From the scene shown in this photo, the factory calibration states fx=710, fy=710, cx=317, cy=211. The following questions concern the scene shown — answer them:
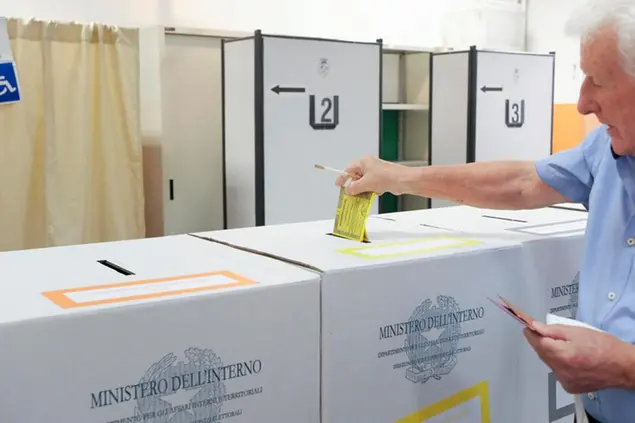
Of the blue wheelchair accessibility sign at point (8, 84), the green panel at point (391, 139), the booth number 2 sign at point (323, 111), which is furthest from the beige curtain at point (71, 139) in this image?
the green panel at point (391, 139)

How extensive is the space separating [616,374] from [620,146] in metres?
0.32

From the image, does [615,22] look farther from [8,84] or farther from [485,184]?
[8,84]

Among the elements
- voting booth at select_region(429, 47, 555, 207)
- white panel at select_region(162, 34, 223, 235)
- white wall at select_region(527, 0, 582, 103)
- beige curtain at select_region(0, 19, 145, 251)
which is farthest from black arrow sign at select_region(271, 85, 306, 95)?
white wall at select_region(527, 0, 582, 103)

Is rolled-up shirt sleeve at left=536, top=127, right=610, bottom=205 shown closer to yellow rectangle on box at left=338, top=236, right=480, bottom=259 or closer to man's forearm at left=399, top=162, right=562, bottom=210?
man's forearm at left=399, top=162, right=562, bottom=210

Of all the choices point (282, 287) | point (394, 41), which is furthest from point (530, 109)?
point (282, 287)

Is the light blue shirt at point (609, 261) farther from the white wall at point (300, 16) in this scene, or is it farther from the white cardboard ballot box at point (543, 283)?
the white wall at point (300, 16)

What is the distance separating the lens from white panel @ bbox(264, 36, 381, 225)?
3.15 meters

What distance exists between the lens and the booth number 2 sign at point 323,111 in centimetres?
326

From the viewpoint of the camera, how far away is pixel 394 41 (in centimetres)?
454

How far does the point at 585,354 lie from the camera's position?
2.87 feet

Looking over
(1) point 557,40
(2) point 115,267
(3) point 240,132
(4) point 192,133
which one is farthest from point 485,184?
(1) point 557,40

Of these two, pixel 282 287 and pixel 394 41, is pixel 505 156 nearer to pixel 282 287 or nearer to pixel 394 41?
pixel 394 41

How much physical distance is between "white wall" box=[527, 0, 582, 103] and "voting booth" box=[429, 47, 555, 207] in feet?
1.81

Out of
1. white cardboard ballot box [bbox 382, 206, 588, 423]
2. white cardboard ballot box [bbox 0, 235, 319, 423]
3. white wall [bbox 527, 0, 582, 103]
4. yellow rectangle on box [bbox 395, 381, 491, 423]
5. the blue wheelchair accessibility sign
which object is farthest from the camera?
white wall [bbox 527, 0, 582, 103]
